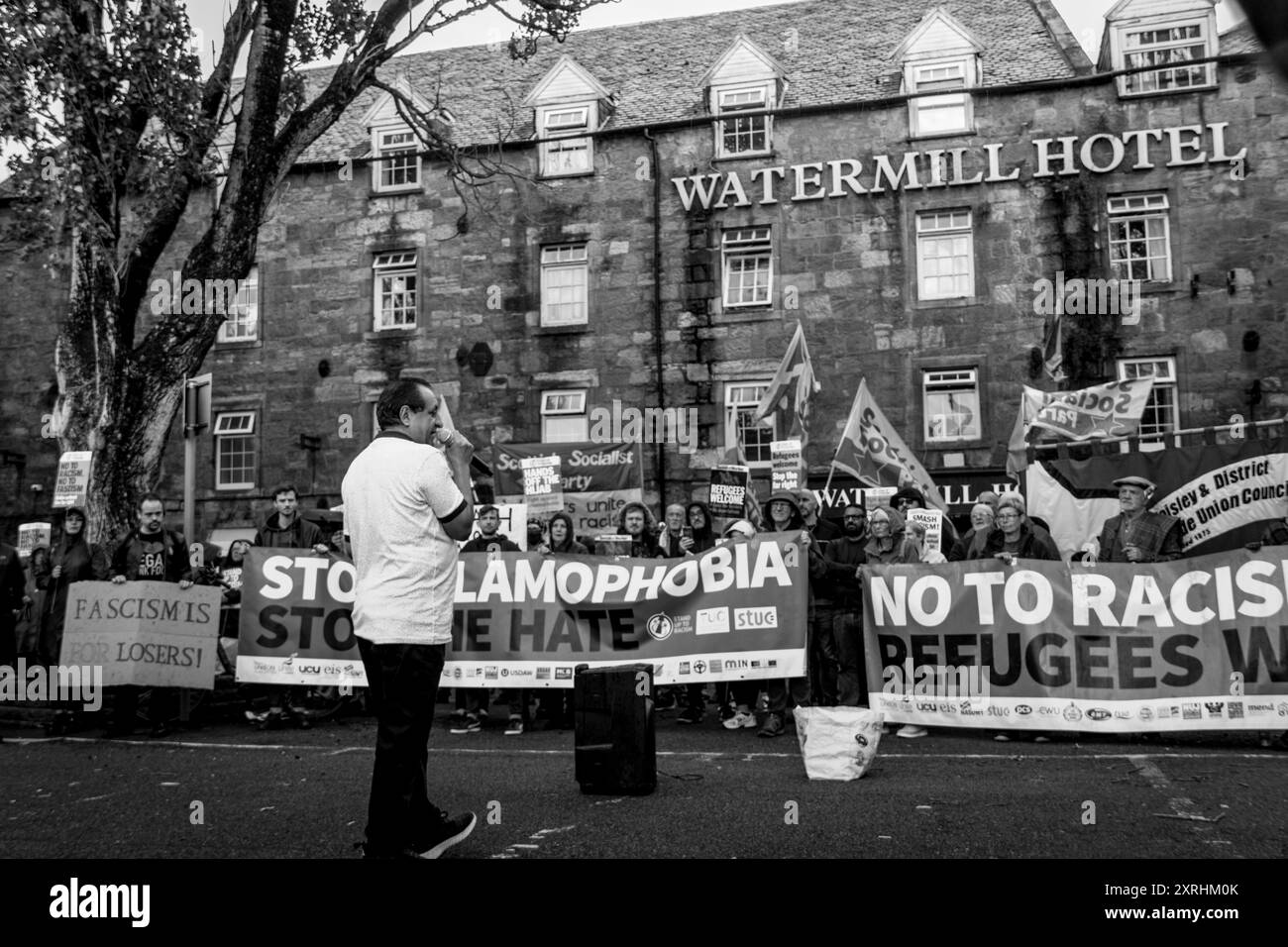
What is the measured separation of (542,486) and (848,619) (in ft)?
32.6

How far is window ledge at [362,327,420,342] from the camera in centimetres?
2552

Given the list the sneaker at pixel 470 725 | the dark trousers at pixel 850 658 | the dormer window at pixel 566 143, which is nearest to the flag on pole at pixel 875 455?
the dark trousers at pixel 850 658

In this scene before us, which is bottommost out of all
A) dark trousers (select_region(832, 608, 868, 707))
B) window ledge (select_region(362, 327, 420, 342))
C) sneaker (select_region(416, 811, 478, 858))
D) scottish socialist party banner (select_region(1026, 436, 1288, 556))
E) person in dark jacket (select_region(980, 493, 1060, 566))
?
sneaker (select_region(416, 811, 478, 858))

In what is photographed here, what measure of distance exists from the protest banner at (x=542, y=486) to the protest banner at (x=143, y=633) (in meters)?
8.22

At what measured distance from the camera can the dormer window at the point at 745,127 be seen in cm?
2444

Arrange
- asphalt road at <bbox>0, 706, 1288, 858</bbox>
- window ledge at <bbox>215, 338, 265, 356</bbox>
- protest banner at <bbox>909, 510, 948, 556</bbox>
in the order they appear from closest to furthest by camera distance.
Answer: asphalt road at <bbox>0, 706, 1288, 858</bbox> < protest banner at <bbox>909, 510, 948, 556</bbox> < window ledge at <bbox>215, 338, 265, 356</bbox>

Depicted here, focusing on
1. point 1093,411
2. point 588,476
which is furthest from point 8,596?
point 1093,411

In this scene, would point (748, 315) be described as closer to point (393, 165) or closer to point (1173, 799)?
point (393, 165)

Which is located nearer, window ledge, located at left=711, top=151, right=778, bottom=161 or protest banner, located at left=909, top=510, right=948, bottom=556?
protest banner, located at left=909, top=510, right=948, bottom=556

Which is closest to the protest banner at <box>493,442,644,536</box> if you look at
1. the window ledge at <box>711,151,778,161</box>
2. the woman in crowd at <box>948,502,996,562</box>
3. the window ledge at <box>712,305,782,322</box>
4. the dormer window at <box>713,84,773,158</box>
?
the window ledge at <box>712,305,782,322</box>

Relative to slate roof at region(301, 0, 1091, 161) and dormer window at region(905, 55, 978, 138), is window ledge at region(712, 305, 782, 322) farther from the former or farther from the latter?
dormer window at region(905, 55, 978, 138)

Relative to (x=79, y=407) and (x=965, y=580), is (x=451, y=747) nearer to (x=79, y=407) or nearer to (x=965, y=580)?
(x=965, y=580)

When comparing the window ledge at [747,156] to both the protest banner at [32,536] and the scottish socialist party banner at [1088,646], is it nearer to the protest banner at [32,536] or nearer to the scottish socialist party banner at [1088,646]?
the protest banner at [32,536]

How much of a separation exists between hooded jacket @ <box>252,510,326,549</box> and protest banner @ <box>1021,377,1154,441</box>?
33.4 feet
